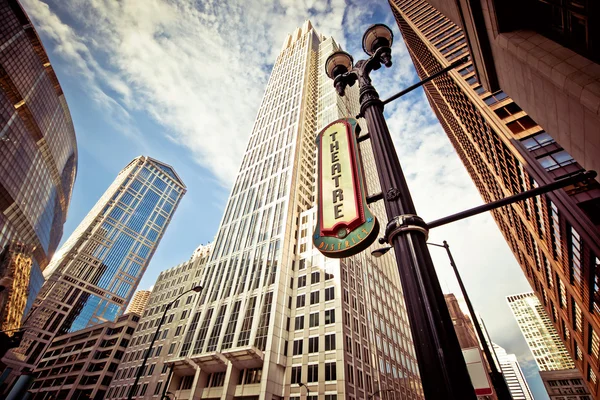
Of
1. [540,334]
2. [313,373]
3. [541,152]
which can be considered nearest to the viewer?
[541,152]

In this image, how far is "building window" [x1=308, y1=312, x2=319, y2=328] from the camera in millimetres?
40812

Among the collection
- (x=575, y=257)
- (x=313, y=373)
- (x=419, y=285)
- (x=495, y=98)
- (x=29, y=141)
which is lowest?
(x=419, y=285)

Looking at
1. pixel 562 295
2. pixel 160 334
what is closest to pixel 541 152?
pixel 562 295

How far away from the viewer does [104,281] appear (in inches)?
5827

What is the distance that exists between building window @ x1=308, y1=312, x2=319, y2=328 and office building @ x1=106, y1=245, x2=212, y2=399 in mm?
21966

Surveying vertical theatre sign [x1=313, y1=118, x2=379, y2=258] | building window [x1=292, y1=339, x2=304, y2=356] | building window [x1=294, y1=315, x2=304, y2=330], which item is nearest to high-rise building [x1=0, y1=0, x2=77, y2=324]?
building window [x1=294, y1=315, x2=304, y2=330]

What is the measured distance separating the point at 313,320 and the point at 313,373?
7.06 m

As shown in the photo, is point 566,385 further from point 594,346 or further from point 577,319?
point 594,346

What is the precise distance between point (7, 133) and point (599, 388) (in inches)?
3665

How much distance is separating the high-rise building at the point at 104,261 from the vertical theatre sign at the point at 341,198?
4917 inches

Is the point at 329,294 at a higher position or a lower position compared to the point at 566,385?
Result: lower

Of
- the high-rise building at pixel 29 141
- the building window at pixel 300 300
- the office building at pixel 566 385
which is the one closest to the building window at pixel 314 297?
the building window at pixel 300 300

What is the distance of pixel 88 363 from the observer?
81062 millimetres

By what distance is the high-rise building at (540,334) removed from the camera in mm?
149125
